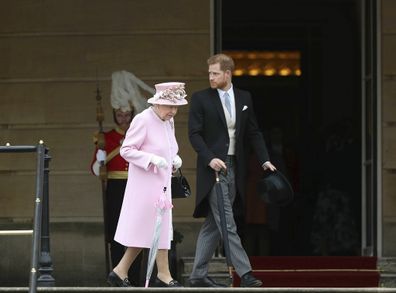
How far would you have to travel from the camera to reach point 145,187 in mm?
11742

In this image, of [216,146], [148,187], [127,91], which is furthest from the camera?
[127,91]

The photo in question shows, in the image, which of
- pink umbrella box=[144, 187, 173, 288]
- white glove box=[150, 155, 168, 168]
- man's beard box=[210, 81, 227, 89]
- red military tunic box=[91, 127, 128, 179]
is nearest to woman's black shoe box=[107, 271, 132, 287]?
pink umbrella box=[144, 187, 173, 288]

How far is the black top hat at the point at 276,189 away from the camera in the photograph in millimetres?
12211

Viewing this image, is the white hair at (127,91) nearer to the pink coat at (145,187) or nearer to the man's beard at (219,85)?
the man's beard at (219,85)

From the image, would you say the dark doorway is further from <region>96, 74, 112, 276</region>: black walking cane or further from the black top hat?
the black top hat

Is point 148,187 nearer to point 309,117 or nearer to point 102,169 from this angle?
point 102,169

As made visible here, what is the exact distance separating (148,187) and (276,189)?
1.20 metres

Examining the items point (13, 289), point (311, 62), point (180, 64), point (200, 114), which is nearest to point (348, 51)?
point (311, 62)

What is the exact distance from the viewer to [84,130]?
51.4ft

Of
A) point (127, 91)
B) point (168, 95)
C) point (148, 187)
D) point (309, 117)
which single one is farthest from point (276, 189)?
point (309, 117)

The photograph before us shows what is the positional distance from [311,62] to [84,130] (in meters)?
4.95

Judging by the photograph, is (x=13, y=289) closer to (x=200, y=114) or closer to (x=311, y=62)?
(x=200, y=114)

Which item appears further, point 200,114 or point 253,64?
point 253,64

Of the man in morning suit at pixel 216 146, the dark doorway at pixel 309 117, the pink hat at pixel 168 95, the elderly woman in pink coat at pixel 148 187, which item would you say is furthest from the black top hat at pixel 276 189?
the dark doorway at pixel 309 117
